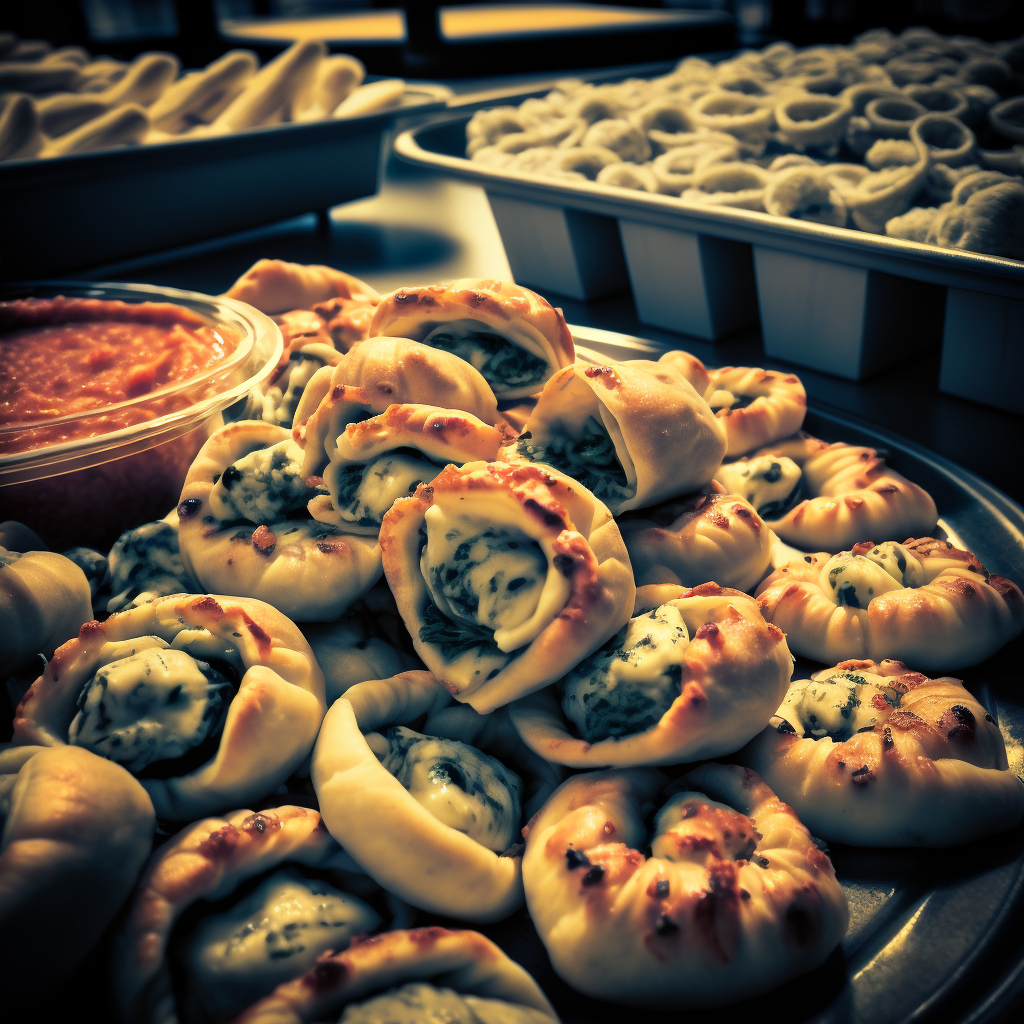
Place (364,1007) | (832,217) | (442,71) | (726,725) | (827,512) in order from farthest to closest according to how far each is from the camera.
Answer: (442,71), (832,217), (827,512), (726,725), (364,1007)

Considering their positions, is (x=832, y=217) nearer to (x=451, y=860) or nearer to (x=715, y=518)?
(x=715, y=518)

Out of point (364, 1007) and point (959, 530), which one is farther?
point (959, 530)

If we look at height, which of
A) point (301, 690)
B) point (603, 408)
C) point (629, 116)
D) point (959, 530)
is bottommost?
point (959, 530)

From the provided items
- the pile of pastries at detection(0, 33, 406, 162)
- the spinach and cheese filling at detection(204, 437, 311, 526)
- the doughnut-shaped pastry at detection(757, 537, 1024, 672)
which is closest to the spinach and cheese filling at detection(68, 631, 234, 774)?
the spinach and cheese filling at detection(204, 437, 311, 526)

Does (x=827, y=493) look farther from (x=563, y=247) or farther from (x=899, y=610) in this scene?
(x=563, y=247)

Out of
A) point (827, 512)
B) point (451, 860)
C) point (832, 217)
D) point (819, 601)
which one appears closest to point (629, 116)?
point (832, 217)

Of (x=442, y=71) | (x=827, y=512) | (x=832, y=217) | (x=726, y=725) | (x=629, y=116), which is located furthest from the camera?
(x=442, y=71)

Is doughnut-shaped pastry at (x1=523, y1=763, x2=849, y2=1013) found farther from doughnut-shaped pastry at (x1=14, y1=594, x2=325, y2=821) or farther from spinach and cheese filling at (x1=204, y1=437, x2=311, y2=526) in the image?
spinach and cheese filling at (x1=204, y1=437, x2=311, y2=526)

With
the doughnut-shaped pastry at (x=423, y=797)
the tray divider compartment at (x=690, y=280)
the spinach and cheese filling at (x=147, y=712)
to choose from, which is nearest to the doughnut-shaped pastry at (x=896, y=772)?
A: the doughnut-shaped pastry at (x=423, y=797)
